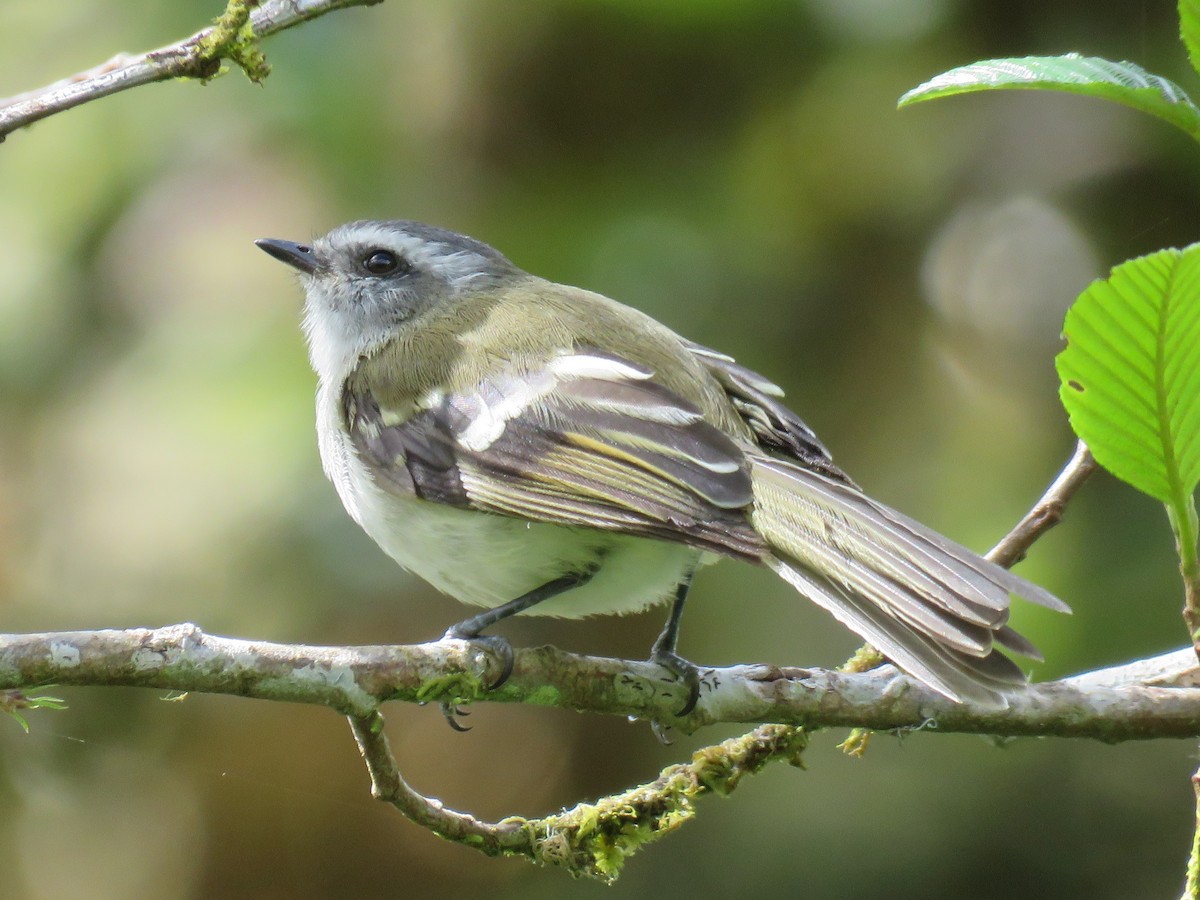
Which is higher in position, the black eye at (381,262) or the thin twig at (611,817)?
the black eye at (381,262)

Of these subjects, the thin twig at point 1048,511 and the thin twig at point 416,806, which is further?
the thin twig at point 1048,511

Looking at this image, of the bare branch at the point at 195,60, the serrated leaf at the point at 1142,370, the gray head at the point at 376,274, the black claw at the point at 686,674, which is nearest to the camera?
the serrated leaf at the point at 1142,370

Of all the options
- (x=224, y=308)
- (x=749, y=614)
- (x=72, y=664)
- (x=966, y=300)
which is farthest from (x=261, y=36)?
(x=966, y=300)

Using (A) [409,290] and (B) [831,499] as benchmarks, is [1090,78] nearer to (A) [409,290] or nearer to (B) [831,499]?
(B) [831,499]

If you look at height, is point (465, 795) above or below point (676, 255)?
below

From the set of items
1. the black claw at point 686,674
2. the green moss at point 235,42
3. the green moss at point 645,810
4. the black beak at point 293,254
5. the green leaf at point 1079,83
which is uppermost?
the green leaf at point 1079,83

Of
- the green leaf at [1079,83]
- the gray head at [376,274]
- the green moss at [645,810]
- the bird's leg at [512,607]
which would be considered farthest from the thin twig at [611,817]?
the gray head at [376,274]

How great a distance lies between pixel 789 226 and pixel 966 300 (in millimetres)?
763

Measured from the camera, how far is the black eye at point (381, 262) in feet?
12.6

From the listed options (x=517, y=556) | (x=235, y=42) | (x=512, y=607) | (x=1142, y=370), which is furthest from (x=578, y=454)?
(x=1142, y=370)

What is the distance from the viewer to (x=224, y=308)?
4.45 meters

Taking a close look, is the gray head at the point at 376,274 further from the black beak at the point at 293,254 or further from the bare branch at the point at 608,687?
the bare branch at the point at 608,687

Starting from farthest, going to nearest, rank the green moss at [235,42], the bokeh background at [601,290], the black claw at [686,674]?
the bokeh background at [601,290] → the black claw at [686,674] → the green moss at [235,42]

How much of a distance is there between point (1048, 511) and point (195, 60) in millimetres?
1840
